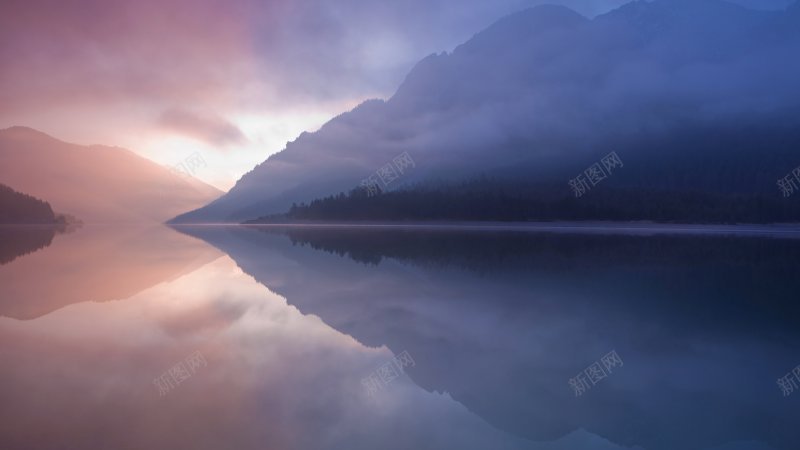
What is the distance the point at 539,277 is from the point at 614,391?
884 cm

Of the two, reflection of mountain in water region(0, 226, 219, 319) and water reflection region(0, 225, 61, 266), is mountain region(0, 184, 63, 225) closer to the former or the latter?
water reflection region(0, 225, 61, 266)

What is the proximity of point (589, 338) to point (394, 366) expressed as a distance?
11.0 ft

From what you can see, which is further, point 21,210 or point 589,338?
point 21,210

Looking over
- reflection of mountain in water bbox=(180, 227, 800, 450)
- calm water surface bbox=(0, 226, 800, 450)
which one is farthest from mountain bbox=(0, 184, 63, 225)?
reflection of mountain in water bbox=(180, 227, 800, 450)

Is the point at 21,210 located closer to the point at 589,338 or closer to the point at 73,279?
the point at 73,279

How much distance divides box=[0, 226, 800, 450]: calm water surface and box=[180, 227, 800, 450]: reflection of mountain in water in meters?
0.04

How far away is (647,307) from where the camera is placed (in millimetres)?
10328

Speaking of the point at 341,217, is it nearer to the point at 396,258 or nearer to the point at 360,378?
the point at 396,258

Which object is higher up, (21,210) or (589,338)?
(21,210)

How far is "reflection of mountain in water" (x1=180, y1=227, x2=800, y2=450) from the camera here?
516 cm

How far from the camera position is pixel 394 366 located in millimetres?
6609

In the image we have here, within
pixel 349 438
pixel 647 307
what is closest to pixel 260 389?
pixel 349 438

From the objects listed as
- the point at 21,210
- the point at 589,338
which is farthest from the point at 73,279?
the point at 21,210

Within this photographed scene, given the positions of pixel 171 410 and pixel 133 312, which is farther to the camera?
pixel 133 312
